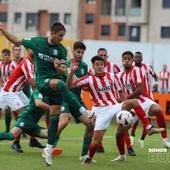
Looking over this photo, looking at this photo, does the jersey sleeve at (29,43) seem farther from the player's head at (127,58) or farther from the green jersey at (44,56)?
the player's head at (127,58)

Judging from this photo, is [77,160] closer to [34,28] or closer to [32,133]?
[32,133]

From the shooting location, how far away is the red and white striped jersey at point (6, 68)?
19.2 metres

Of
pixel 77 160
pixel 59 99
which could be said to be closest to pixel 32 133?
pixel 77 160

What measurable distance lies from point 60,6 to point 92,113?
65186 mm

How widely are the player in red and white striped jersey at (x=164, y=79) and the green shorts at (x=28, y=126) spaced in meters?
20.2

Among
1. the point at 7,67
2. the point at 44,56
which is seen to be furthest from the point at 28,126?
the point at 7,67

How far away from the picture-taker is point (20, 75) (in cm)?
1584

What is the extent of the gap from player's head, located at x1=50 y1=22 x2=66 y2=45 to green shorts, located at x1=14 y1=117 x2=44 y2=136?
7.52ft

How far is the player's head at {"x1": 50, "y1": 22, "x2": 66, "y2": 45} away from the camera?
465 inches

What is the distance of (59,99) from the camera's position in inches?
470

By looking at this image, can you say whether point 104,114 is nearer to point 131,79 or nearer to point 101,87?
point 101,87

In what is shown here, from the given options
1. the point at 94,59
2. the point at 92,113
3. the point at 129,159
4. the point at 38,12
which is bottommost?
the point at 129,159

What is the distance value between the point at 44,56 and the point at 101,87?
148 cm

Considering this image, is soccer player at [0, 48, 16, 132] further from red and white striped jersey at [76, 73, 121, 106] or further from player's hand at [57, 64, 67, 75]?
player's hand at [57, 64, 67, 75]
